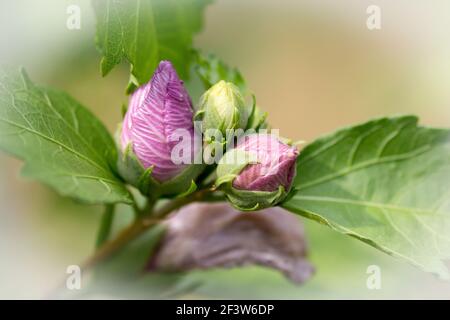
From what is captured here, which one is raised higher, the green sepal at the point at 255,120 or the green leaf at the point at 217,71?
the green leaf at the point at 217,71

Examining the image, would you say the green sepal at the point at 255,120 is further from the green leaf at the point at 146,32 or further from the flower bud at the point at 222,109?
the green leaf at the point at 146,32

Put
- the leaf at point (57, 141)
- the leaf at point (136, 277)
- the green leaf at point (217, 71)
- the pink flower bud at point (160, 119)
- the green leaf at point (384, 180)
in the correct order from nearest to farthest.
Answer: the leaf at point (57, 141)
the pink flower bud at point (160, 119)
the green leaf at point (384, 180)
the green leaf at point (217, 71)
the leaf at point (136, 277)

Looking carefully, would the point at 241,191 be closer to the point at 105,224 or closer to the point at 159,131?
the point at 159,131

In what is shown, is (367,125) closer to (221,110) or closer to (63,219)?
(221,110)

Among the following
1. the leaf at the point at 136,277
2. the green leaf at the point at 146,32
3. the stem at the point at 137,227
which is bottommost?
the leaf at the point at 136,277

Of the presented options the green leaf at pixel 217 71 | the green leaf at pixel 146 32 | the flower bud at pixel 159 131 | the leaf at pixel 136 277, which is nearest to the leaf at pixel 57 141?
the flower bud at pixel 159 131

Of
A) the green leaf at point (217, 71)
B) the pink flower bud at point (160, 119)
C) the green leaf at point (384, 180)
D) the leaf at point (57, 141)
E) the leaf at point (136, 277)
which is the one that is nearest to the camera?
the leaf at point (57, 141)

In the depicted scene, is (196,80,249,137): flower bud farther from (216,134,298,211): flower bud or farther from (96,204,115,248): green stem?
(96,204,115,248): green stem
